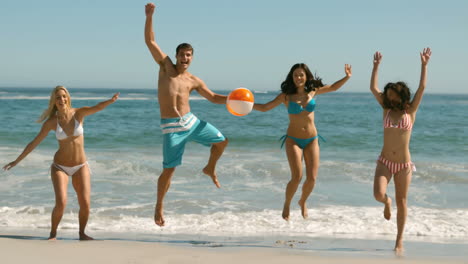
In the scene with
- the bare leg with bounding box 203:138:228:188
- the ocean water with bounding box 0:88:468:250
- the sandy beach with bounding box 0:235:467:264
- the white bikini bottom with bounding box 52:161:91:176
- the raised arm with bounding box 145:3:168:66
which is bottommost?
the ocean water with bounding box 0:88:468:250

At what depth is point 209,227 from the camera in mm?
8430

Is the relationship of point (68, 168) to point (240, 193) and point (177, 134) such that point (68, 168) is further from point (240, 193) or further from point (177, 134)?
point (240, 193)

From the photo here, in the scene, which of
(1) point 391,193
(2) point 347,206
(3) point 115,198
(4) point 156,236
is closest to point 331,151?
(1) point 391,193

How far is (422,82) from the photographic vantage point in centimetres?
656

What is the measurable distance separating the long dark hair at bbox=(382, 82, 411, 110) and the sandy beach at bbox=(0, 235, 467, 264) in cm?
175

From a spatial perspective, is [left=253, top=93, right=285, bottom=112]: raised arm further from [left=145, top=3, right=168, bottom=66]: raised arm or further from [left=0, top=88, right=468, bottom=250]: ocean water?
[left=0, top=88, right=468, bottom=250]: ocean water

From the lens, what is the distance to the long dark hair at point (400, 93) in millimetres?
6496

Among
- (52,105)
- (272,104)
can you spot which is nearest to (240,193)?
(272,104)

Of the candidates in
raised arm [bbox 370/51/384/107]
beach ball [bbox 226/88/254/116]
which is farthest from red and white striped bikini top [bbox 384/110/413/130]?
beach ball [bbox 226/88/254/116]

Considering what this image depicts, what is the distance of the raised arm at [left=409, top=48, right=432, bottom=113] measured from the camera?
6520mm

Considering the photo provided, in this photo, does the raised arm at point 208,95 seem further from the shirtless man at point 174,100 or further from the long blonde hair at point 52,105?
the long blonde hair at point 52,105

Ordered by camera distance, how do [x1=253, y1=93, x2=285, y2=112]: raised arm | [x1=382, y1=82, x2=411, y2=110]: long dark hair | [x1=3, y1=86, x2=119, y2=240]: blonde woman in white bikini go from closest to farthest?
[x1=382, y1=82, x2=411, y2=110]: long dark hair, [x1=3, y1=86, x2=119, y2=240]: blonde woman in white bikini, [x1=253, y1=93, x2=285, y2=112]: raised arm

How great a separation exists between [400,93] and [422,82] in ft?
1.01

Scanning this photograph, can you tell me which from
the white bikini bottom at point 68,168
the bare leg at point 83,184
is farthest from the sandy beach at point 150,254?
the white bikini bottom at point 68,168
